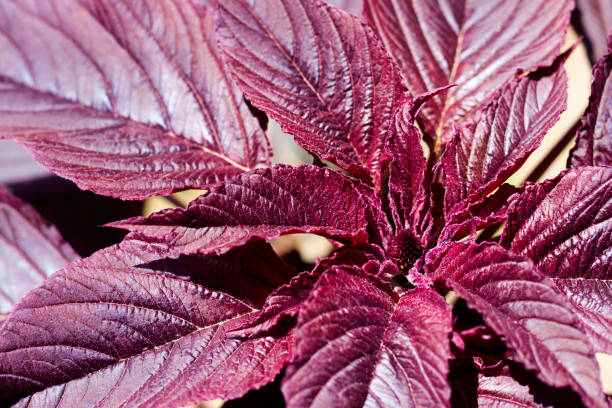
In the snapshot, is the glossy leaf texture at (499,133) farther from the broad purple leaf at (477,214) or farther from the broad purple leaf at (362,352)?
the broad purple leaf at (362,352)

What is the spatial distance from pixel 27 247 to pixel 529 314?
2.52 feet

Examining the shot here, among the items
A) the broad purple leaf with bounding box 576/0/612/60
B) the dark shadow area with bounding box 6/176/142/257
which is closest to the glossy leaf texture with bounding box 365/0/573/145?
the broad purple leaf with bounding box 576/0/612/60

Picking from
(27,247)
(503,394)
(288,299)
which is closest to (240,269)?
(288,299)

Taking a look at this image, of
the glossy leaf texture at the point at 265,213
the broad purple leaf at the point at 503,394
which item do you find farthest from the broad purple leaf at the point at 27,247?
the broad purple leaf at the point at 503,394

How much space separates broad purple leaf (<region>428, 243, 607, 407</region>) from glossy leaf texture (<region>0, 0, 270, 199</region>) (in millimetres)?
363

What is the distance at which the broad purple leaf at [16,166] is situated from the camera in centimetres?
97

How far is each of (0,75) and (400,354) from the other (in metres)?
0.67

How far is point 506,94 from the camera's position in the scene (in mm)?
649

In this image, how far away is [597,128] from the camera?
2.18ft

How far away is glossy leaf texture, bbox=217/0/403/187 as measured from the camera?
2.22ft

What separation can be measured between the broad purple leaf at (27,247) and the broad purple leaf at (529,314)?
0.63 metres

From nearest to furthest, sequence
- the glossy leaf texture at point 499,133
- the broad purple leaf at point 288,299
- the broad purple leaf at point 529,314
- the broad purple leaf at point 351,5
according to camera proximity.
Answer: the broad purple leaf at point 529,314
the broad purple leaf at point 288,299
the glossy leaf texture at point 499,133
the broad purple leaf at point 351,5

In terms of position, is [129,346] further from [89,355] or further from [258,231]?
[258,231]

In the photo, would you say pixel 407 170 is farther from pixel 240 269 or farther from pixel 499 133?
pixel 240 269
